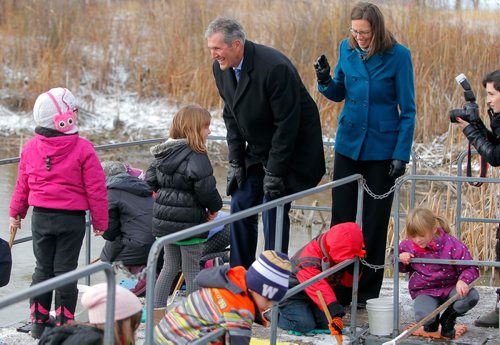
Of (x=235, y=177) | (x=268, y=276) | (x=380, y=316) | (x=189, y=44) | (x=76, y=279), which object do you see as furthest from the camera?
(x=189, y=44)

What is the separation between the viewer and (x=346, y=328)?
598 centimetres

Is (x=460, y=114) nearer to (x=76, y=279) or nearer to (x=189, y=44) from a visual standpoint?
(x=76, y=279)

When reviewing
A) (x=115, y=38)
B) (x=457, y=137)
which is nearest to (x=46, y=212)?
(x=457, y=137)

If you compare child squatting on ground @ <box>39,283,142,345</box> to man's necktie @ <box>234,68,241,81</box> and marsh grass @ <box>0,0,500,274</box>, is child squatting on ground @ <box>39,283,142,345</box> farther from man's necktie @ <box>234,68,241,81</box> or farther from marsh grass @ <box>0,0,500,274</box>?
marsh grass @ <box>0,0,500,274</box>

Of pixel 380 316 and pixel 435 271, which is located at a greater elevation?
pixel 435 271

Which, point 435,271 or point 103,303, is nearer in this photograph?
point 103,303

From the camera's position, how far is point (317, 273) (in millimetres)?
5609

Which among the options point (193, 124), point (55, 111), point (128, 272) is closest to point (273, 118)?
point (193, 124)

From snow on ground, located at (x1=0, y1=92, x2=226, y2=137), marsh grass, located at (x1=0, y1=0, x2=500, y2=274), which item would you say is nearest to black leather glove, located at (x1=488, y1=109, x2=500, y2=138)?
marsh grass, located at (x1=0, y1=0, x2=500, y2=274)

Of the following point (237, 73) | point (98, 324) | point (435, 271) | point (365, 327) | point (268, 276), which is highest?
point (237, 73)

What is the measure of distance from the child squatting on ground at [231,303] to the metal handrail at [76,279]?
1.79 ft

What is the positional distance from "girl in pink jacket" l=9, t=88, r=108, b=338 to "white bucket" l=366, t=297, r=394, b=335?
5.05 feet

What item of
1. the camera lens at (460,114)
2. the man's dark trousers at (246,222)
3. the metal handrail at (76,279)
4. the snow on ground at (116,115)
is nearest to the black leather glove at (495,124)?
the camera lens at (460,114)

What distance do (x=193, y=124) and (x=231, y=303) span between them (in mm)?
1740
